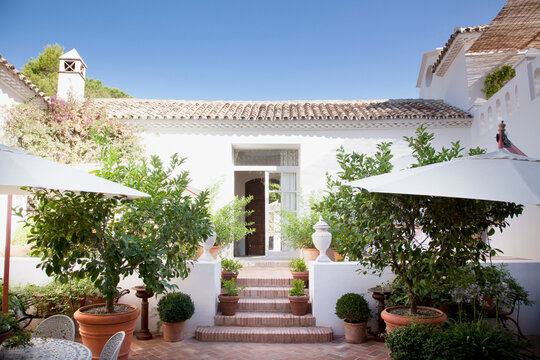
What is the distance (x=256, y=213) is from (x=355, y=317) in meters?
7.88

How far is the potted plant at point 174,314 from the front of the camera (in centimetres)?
583

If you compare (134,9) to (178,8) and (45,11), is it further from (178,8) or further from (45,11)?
(45,11)

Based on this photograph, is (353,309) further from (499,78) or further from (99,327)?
(499,78)

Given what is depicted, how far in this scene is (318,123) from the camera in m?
10.5

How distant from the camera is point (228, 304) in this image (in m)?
6.49

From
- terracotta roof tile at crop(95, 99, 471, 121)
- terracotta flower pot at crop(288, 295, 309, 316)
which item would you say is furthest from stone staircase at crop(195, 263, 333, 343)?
terracotta roof tile at crop(95, 99, 471, 121)

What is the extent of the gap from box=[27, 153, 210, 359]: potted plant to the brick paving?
1.92 ft

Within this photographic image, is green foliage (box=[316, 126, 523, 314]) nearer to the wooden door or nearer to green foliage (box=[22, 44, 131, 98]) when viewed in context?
the wooden door

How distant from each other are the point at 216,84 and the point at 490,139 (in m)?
11.5

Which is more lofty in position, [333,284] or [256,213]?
[256,213]

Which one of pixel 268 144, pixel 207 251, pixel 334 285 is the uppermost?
pixel 268 144

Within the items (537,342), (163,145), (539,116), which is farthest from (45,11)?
(537,342)

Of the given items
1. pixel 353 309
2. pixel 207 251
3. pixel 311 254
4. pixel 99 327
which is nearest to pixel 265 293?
pixel 207 251

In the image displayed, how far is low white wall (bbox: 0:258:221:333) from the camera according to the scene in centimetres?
638
